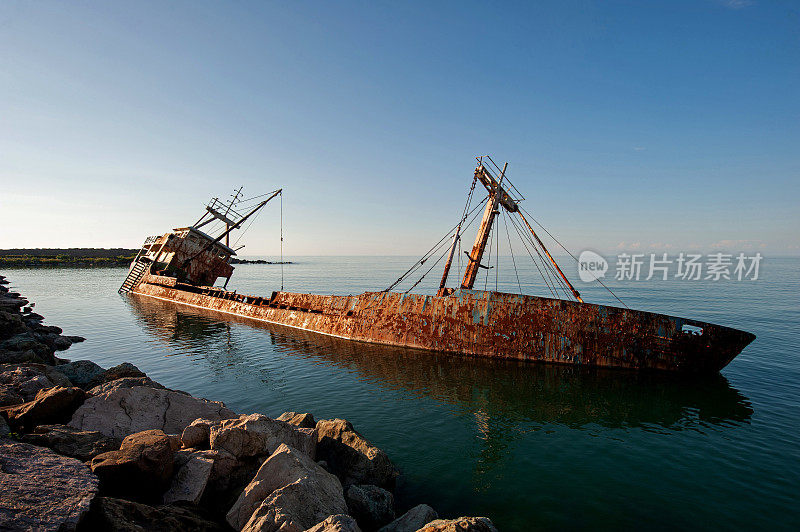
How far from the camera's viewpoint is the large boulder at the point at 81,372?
35.0ft

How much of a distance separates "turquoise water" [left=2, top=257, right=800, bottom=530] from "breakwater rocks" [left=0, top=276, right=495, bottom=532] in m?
1.40

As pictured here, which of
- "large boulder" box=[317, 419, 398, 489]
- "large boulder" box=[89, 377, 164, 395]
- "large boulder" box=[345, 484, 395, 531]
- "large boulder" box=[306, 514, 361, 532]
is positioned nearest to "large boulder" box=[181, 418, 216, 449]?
"large boulder" box=[317, 419, 398, 489]

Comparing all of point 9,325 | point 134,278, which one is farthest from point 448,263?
point 134,278

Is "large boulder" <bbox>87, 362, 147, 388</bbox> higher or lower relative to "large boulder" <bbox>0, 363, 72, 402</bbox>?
lower

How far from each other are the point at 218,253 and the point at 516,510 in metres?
37.9

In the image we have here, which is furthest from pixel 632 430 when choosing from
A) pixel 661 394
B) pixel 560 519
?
pixel 560 519

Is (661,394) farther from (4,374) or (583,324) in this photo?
(4,374)

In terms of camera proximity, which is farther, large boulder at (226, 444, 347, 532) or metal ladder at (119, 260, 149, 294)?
metal ladder at (119, 260, 149, 294)

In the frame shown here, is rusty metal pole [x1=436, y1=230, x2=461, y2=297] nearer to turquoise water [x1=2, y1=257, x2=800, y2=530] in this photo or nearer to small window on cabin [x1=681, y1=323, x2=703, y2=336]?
turquoise water [x1=2, y1=257, x2=800, y2=530]

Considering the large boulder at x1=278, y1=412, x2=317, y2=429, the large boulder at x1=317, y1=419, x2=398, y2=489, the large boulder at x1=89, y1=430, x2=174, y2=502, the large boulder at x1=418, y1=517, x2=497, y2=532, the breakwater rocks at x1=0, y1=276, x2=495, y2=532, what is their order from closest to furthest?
the breakwater rocks at x1=0, y1=276, x2=495, y2=532
the large boulder at x1=418, y1=517, x2=497, y2=532
the large boulder at x1=89, y1=430, x2=174, y2=502
the large boulder at x1=317, y1=419, x2=398, y2=489
the large boulder at x1=278, y1=412, x2=317, y2=429

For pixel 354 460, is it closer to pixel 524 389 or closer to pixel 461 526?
pixel 461 526

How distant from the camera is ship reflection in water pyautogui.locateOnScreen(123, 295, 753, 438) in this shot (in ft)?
33.3

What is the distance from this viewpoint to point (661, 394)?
1192 cm

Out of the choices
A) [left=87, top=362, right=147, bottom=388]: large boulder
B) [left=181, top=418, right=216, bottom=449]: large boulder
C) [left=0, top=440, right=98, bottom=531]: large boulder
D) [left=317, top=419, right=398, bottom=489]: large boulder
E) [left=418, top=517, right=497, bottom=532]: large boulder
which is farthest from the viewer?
[left=87, top=362, right=147, bottom=388]: large boulder
